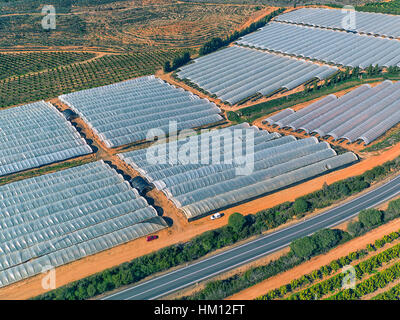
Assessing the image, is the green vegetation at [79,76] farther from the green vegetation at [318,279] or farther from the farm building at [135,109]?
the green vegetation at [318,279]

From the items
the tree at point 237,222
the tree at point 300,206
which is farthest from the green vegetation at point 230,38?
the tree at point 237,222

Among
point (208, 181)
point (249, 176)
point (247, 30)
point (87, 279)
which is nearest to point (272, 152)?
point (249, 176)

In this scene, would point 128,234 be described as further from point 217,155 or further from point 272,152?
point 272,152

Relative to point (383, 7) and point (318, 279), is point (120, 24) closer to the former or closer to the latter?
point (383, 7)

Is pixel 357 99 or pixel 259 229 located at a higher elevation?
pixel 357 99

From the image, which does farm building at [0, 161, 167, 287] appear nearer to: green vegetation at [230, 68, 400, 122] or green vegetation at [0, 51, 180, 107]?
green vegetation at [230, 68, 400, 122]

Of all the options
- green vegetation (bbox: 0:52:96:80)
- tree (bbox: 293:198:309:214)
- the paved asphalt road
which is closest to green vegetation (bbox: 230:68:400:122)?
tree (bbox: 293:198:309:214)
